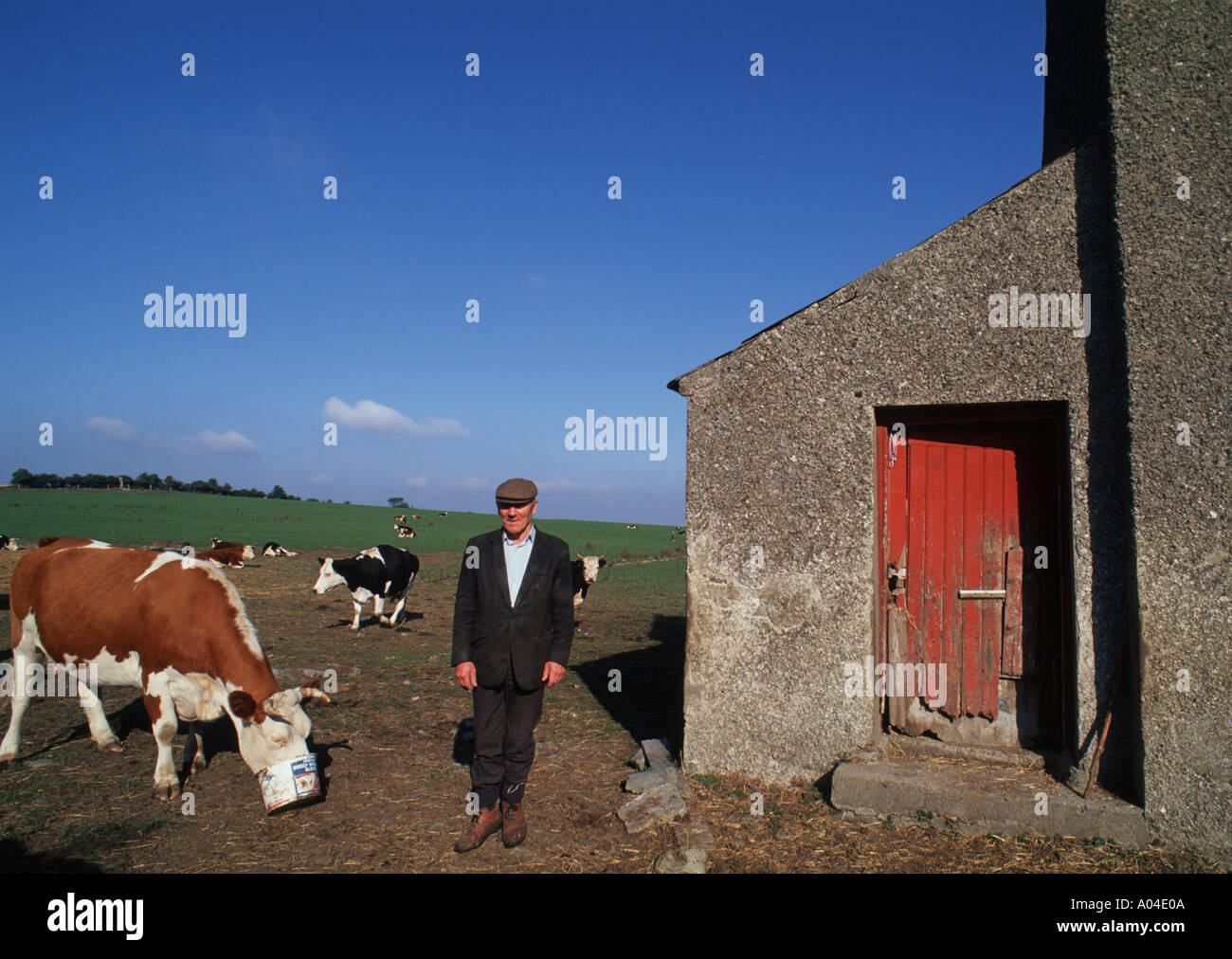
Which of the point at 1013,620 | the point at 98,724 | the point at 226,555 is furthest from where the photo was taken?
the point at 226,555

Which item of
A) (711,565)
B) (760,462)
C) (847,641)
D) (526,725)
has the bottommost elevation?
(526,725)

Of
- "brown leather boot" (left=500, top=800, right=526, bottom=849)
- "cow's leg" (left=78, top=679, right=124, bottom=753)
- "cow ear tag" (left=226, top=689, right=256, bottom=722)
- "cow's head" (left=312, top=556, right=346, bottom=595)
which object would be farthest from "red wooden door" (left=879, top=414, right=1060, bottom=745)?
"cow's head" (left=312, top=556, right=346, bottom=595)

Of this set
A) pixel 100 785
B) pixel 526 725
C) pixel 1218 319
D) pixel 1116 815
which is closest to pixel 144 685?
pixel 100 785

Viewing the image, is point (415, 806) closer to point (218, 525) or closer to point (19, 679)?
point (19, 679)

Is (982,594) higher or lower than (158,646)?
higher

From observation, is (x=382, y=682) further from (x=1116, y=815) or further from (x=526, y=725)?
(x=1116, y=815)

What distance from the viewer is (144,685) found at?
5.92 meters

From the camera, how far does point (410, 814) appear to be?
17.8 ft

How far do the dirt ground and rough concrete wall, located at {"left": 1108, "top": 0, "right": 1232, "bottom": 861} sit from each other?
2.27 feet

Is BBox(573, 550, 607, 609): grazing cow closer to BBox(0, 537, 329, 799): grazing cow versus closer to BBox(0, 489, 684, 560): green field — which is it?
BBox(0, 537, 329, 799): grazing cow

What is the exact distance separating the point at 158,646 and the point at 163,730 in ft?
2.12

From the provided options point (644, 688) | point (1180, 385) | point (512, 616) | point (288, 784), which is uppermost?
point (1180, 385)

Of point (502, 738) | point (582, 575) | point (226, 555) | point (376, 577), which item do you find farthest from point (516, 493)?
point (226, 555)
